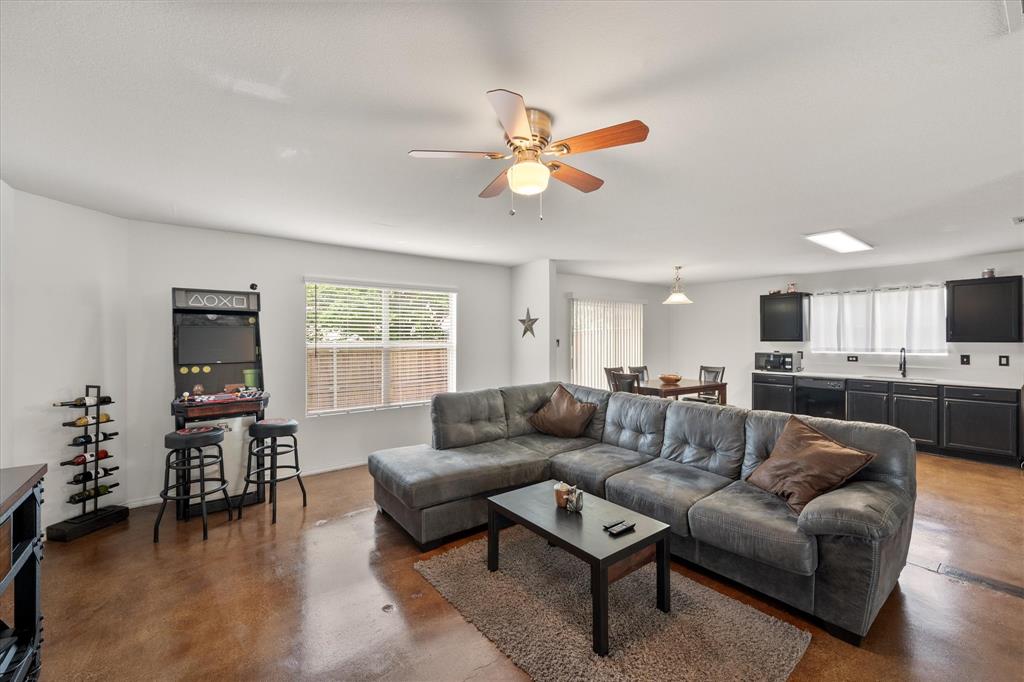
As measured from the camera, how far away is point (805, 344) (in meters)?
6.89

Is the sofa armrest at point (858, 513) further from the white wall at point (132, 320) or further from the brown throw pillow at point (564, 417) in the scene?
the white wall at point (132, 320)

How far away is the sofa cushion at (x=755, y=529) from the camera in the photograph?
2.07 meters

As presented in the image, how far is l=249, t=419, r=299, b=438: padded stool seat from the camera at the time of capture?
351 centimetres

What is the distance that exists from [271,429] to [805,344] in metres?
7.54

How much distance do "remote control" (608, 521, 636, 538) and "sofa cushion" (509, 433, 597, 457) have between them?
136cm

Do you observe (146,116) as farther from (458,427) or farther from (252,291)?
(458,427)

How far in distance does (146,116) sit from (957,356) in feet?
27.3

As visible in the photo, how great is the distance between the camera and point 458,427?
3799 millimetres

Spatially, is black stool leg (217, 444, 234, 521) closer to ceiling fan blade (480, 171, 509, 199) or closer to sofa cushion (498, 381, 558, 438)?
sofa cushion (498, 381, 558, 438)

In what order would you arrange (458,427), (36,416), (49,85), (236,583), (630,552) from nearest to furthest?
1. (49,85)
2. (630,552)
3. (236,583)
4. (36,416)
5. (458,427)

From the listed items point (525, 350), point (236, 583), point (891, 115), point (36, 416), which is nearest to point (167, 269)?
point (36, 416)

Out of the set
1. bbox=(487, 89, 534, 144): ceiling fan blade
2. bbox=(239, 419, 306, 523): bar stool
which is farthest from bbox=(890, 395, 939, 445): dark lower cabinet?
bbox=(239, 419, 306, 523): bar stool

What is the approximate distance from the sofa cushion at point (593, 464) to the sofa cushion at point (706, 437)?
273mm

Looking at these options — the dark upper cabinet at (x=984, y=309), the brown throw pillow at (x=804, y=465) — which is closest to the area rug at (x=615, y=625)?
the brown throw pillow at (x=804, y=465)
